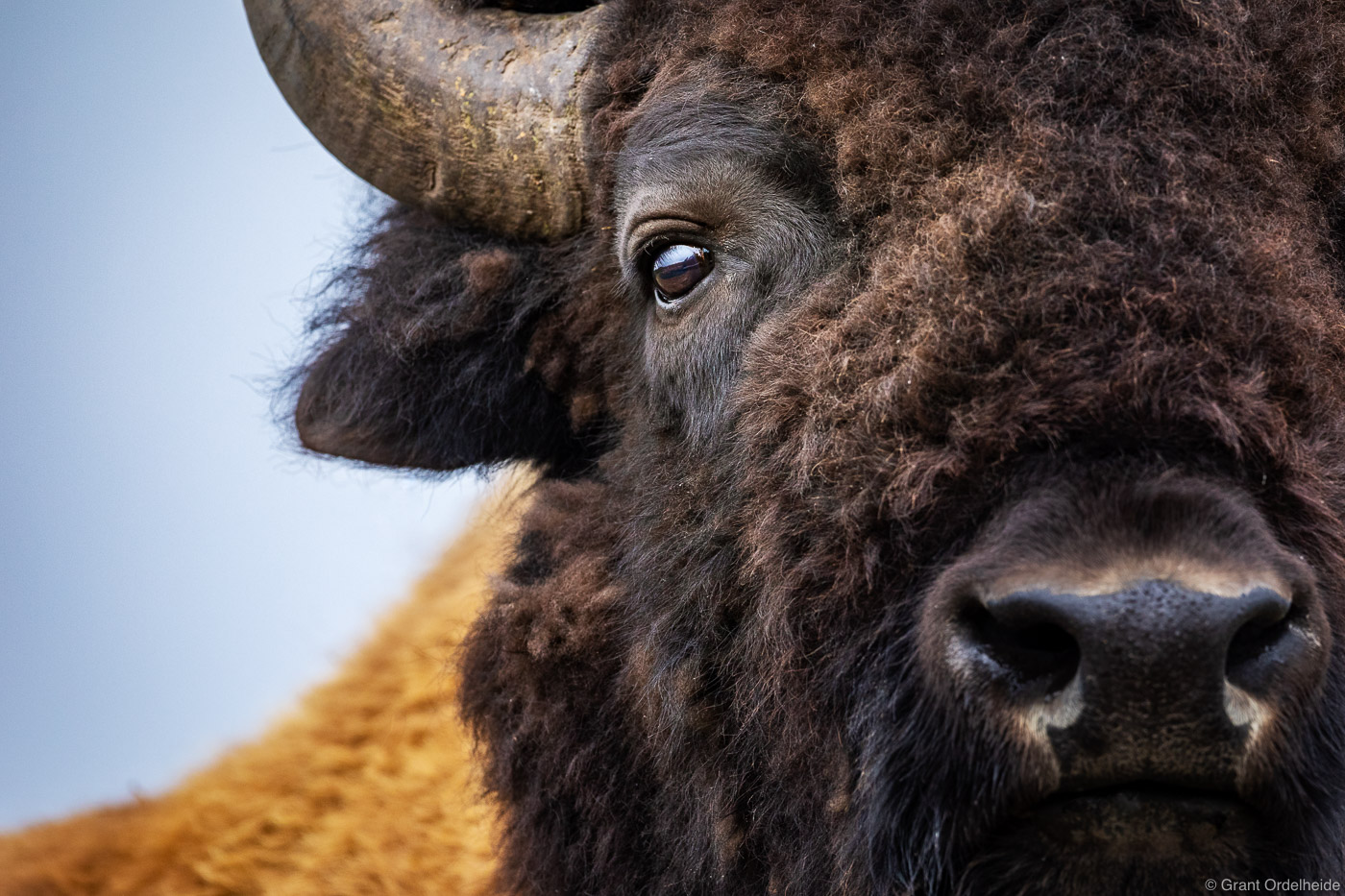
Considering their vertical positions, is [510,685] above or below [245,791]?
above

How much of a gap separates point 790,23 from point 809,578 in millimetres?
1374

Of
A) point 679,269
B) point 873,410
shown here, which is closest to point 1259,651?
point 873,410

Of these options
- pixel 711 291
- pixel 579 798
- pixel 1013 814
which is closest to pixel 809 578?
pixel 1013 814

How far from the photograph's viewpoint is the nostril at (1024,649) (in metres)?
2.07

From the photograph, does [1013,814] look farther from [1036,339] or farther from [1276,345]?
[1276,345]

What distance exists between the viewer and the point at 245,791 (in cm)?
459

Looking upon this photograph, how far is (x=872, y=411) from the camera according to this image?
2527mm

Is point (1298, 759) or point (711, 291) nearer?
point (1298, 759)

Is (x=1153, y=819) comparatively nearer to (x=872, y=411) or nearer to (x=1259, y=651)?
(x=1259, y=651)

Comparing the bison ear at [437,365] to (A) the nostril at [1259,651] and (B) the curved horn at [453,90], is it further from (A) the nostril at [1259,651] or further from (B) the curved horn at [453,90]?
(A) the nostril at [1259,651]

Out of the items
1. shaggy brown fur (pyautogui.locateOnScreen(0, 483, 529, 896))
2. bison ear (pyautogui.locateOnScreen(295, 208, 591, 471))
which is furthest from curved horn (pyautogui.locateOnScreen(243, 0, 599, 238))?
shaggy brown fur (pyautogui.locateOnScreen(0, 483, 529, 896))

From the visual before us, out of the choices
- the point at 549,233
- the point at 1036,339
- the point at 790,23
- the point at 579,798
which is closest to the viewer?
the point at 1036,339

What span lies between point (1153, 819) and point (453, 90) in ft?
8.86

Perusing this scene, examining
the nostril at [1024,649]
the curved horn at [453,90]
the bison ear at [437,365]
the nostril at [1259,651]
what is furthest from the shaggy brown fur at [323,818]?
the nostril at [1259,651]
